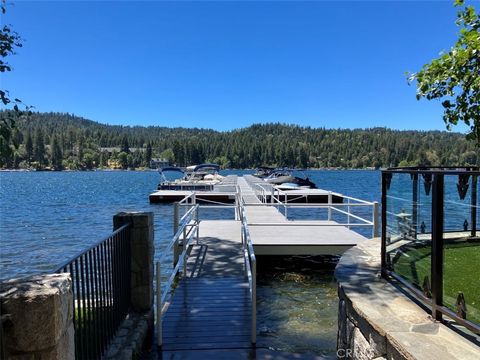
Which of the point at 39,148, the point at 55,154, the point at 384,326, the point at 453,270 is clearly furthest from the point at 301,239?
the point at 55,154

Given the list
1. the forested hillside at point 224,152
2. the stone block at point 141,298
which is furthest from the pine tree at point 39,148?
the stone block at point 141,298

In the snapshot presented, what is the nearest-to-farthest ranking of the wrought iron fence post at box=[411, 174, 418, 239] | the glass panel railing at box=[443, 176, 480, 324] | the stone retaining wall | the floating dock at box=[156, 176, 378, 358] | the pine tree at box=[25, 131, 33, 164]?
the stone retaining wall
the glass panel railing at box=[443, 176, 480, 324]
the wrought iron fence post at box=[411, 174, 418, 239]
the floating dock at box=[156, 176, 378, 358]
the pine tree at box=[25, 131, 33, 164]

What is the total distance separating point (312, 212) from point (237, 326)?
22.9 m

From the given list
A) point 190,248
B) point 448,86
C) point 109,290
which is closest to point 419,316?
point 448,86

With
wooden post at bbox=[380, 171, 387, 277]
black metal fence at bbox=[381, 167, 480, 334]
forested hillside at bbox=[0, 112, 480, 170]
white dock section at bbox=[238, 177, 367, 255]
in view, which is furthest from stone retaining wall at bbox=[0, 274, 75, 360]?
forested hillside at bbox=[0, 112, 480, 170]

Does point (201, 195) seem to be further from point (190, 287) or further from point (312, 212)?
point (190, 287)

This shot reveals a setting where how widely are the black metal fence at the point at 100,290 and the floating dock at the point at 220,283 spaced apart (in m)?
0.50

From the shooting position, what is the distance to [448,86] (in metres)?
4.41

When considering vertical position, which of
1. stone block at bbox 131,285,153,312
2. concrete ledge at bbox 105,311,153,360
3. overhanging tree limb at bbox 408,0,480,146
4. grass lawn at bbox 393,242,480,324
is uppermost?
overhanging tree limb at bbox 408,0,480,146

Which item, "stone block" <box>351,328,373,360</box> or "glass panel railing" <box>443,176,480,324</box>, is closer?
"glass panel railing" <box>443,176,480,324</box>

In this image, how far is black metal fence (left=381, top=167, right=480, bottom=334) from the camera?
328 cm

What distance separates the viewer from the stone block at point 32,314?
2.10m

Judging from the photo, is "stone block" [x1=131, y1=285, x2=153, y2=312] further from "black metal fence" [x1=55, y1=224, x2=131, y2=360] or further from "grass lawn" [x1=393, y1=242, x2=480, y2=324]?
"grass lawn" [x1=393, y1=242, x2=480, y2=324]

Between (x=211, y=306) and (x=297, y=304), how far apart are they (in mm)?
1939
